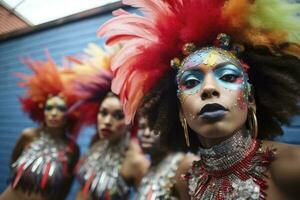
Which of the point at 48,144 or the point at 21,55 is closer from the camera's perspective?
the point at 48,144

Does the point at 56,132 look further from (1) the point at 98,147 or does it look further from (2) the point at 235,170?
(2) the point at 235,170

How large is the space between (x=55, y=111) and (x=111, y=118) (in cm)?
77

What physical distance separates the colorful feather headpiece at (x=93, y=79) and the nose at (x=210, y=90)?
151 centimetres

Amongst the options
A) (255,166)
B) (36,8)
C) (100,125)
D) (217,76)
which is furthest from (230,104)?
(36,8)

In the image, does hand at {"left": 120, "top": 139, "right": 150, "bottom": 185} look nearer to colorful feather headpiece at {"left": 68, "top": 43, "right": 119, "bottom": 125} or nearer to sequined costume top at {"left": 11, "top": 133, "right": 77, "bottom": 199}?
colorful feather headpiece at {"left": 68, "top": 43, "right": 119, "bottom": 125}

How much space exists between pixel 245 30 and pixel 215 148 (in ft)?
1.67

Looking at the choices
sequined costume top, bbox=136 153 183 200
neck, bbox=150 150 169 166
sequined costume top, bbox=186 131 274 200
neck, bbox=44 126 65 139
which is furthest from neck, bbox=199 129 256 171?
neck, bbox=44 126 65 139

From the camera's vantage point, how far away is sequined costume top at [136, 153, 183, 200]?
2004 millimetres

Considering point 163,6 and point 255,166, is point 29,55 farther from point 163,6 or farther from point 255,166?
point 255,166

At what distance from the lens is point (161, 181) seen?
209cm

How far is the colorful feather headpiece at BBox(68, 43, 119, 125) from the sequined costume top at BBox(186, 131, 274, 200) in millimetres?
1580

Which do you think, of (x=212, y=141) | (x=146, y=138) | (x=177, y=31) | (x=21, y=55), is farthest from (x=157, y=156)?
(x=21, y=55)

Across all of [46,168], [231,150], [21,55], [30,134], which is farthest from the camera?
[21,55]

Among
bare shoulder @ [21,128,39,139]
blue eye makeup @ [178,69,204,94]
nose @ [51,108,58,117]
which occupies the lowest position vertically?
bare shoulder @ [21,128,39,139]
